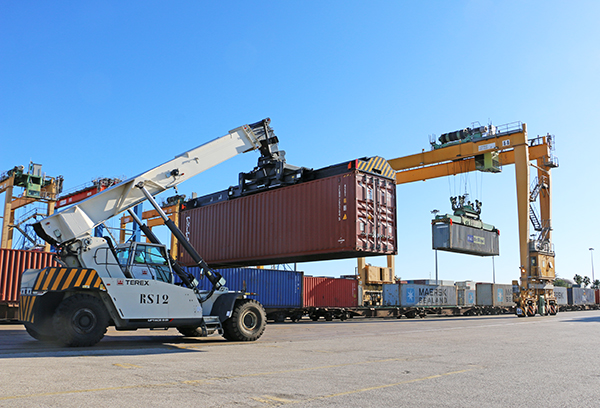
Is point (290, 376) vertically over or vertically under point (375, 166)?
under

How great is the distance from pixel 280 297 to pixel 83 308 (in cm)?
1701

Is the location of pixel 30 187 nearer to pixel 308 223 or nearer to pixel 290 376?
pixel 308 223

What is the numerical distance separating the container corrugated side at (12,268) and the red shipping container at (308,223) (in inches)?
227

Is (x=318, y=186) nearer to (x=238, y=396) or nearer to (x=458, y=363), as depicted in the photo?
(x=458, y=363)

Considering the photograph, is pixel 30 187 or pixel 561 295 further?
pixel 561 295

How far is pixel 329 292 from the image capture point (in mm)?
28766

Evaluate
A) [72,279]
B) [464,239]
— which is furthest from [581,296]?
[72,279]

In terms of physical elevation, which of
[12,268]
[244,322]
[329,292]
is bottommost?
[329,292]

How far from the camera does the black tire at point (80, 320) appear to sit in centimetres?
929

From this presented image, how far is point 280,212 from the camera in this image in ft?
53.7

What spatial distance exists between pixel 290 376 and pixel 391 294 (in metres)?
27.8

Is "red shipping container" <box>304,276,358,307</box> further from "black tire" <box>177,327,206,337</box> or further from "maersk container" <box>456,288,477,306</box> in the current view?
"black tire" <box>177,327,206,337</box>

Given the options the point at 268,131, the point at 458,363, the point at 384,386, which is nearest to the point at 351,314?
the point at 268,131

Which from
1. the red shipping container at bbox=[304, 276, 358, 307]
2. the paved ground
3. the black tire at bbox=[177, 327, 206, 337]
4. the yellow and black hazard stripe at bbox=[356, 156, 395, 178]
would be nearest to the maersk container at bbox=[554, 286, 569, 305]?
the red shipping container at bbox=[304, 276, 358, 307]
